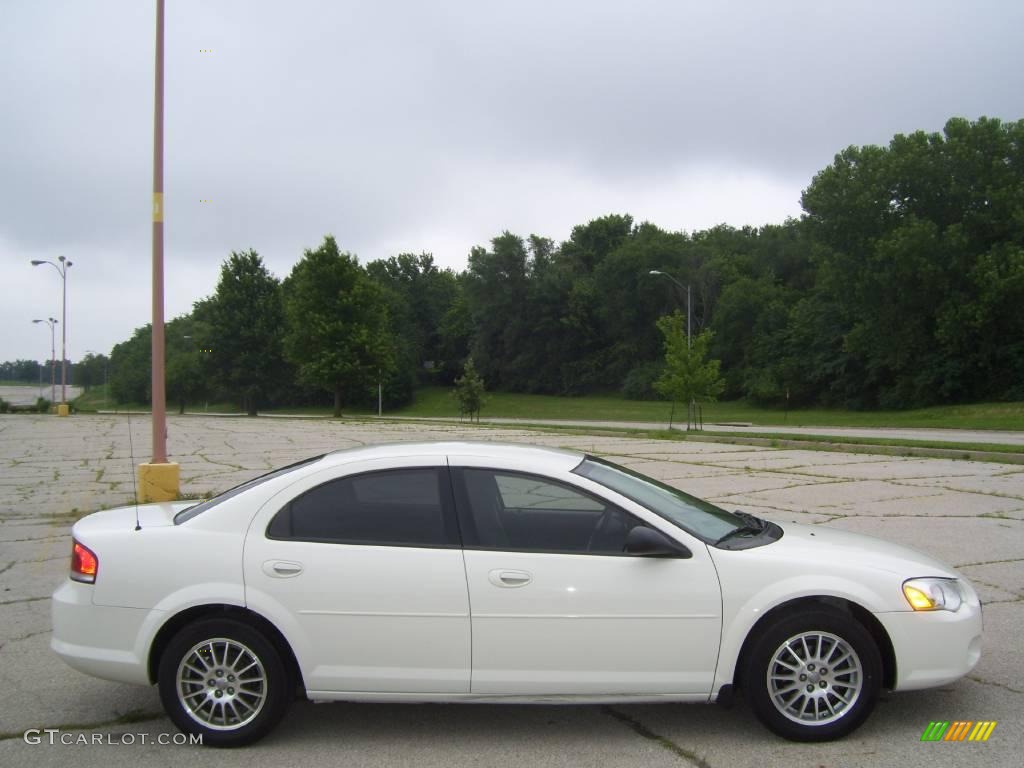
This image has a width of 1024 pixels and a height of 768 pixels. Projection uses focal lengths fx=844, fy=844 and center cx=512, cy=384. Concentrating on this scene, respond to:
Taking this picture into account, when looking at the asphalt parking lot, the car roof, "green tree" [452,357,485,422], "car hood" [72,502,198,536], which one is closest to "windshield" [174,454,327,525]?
"car hood" [72,502,198,536]

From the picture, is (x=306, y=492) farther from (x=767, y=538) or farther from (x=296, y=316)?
(x=296, y=316)

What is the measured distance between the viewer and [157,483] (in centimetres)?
1095

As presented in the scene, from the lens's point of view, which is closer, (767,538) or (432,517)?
(432,517)

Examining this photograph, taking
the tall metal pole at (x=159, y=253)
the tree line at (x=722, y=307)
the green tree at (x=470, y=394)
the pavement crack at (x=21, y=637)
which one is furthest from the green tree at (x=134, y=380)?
the pavement crack at (x=21, y=637)

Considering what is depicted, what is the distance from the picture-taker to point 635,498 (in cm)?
429

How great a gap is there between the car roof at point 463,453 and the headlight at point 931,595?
176cm

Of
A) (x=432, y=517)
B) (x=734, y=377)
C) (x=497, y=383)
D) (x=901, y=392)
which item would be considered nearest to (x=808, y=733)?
(x=432, y=517)

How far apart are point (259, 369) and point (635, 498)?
205ft

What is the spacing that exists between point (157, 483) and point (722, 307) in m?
64.1

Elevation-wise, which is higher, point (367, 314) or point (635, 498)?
point (367, 314)

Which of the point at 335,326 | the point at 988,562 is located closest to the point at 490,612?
the point at 988,562

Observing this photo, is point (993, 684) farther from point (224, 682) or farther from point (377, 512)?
point (224, 682)

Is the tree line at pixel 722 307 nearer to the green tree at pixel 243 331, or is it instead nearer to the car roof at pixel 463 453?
the green tree at pixel 243 331

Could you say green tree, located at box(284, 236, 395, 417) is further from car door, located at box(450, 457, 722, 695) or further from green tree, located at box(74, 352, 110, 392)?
green tree, located at box(74, 352, 110, 392)
